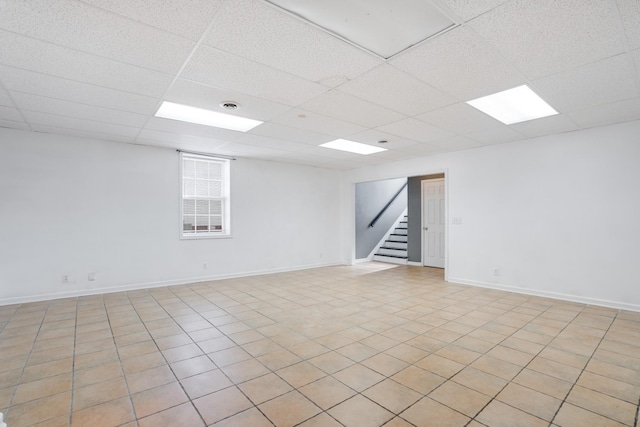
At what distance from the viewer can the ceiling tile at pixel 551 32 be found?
176 centimetres

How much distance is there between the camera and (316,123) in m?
3.85

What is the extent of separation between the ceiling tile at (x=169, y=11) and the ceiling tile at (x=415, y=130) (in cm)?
259

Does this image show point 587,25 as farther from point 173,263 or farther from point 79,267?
point 79,267

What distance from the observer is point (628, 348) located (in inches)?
108

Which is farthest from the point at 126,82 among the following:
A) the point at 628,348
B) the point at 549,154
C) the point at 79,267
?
the point at 549,154

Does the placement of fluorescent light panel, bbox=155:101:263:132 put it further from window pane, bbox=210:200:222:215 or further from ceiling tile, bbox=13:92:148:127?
window pane, bbox=210:200:222:215

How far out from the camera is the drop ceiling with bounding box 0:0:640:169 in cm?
182

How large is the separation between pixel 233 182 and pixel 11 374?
419 cm

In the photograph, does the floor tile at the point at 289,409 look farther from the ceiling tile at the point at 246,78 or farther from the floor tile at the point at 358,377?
the ceiling tile at the point at 246,78

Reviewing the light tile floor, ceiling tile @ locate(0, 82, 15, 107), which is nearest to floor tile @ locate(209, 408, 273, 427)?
the light tile floor

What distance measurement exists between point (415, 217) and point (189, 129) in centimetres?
572

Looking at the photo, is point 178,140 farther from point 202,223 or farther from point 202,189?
point 202,223

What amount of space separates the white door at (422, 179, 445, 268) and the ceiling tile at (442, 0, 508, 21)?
5929 mm

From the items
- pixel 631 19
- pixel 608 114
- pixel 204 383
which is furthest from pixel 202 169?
pixel 608 114
